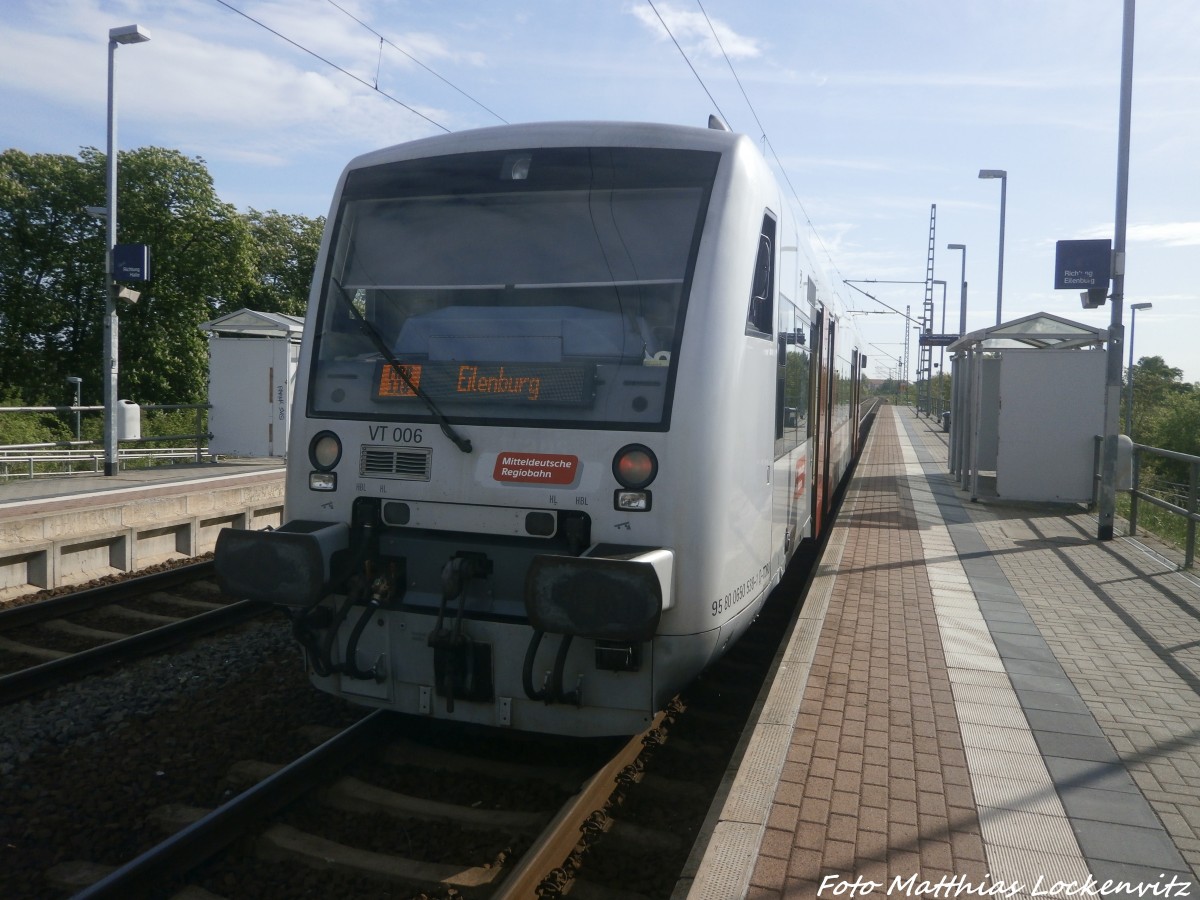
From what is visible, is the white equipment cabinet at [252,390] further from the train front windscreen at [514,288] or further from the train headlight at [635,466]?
the train headlight at [635,466]

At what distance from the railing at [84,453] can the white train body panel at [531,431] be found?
1218 centimetres

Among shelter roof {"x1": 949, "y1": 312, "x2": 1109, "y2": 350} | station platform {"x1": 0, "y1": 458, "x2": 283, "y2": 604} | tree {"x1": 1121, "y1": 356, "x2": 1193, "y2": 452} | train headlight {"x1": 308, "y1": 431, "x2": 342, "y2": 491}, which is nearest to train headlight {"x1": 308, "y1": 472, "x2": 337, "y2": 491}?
train headlight {"x1": 308, "y1": 431, "x2": 342, "y2": 491}

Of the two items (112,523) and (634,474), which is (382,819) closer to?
(634,474)

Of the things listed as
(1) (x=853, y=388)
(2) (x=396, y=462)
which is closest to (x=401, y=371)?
(2) (x=396, y=462)

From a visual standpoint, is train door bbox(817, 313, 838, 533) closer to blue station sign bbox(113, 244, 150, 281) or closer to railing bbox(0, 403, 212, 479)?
railing bbox(0, 403, 212, 479)

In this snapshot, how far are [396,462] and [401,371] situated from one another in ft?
1.41

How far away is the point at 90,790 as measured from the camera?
481cm

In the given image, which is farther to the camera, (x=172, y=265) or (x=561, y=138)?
(x=172, y=265)

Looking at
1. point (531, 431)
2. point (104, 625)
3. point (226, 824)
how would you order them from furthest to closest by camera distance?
1. point (104, 625)
2. point (531, 431)
3. point (226, 824)

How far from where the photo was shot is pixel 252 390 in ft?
61.1

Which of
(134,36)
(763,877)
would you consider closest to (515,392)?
(763,877)

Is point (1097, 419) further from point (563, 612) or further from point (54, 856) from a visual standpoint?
point (54, 856)

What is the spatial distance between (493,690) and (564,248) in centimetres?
205

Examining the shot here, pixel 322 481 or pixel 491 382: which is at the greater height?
pixel 491 382
